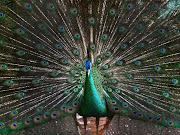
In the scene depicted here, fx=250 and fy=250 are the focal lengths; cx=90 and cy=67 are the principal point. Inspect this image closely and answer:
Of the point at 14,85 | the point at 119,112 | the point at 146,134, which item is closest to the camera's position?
the point at 119,112

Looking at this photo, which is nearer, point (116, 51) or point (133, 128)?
point (116, 51)

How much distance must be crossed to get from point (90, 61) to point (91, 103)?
0.43 m

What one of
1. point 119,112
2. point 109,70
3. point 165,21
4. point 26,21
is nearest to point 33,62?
point 26,21

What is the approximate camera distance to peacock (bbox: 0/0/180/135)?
2.44m

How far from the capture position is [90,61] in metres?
2.56

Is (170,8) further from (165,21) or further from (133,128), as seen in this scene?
(133,128)

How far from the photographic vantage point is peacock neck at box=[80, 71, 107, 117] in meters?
2.43

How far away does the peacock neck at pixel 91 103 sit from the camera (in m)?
2.43

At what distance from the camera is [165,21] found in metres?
2.50

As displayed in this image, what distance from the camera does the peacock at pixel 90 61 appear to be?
2441 millimetres

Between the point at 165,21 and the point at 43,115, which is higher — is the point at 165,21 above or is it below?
above

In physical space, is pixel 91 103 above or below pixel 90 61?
below

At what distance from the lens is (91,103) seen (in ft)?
8.07

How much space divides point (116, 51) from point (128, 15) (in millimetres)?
394
